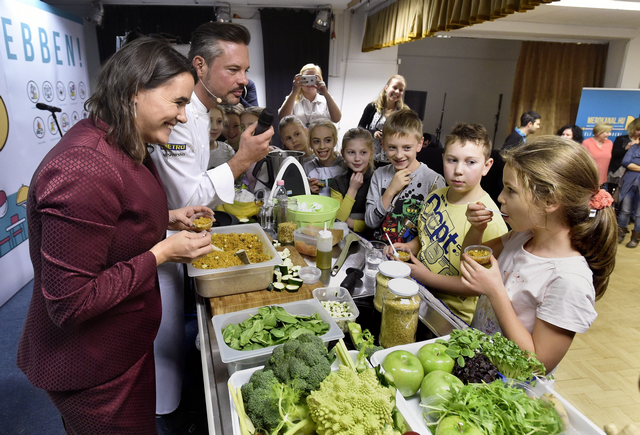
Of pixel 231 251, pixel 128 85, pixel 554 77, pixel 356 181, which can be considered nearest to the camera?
pixel 128 85

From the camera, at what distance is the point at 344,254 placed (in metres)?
1.74

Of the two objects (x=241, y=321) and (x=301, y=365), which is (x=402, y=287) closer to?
(x=301, y=365)

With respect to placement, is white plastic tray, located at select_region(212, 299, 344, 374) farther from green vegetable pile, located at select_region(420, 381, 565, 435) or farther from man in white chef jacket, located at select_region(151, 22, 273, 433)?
man in white chef jacket, located at select_region(151, 22, 273, 433)

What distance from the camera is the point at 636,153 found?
5.00 meters

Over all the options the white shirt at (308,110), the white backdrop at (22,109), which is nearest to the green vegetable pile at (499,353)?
the white shirt at (308,110)

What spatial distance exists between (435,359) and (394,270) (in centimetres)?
32

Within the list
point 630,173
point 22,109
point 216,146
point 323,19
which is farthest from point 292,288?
point 630,173

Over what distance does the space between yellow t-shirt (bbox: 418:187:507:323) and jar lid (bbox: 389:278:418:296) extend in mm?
684

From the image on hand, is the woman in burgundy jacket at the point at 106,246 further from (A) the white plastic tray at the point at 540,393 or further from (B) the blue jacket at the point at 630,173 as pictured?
(B) the blue jacket at the point at 630,173

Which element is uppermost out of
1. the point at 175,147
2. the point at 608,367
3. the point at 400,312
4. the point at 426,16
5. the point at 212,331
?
the point at 426,16

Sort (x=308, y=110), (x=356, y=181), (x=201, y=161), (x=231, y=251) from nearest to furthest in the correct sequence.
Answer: (x=231, y=251), (x=201, y=161), (x=356, y=181), (x=308, y=110)

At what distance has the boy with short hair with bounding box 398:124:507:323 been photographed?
1.65 metres

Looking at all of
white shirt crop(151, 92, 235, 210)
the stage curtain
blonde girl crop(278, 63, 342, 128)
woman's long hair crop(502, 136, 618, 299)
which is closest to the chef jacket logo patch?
white shirt crop(151, 92, 235, 210)

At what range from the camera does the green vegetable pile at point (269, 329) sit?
1.10m
